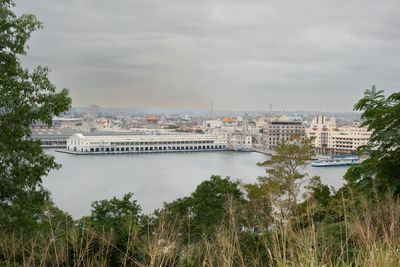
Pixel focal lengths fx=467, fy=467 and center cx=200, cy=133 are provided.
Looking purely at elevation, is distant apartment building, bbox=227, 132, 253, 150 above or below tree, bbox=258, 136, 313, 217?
below

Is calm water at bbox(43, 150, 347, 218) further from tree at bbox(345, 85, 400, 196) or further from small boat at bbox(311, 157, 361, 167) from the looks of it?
tree at bbox(345, 85, 400, 196)

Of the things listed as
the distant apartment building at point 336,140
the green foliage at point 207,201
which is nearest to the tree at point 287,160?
the green foliage at point 207,201

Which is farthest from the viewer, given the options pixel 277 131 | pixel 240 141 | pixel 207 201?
pixel 277 131

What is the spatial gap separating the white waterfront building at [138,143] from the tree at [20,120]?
82.2 ft

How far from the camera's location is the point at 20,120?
2.30 m

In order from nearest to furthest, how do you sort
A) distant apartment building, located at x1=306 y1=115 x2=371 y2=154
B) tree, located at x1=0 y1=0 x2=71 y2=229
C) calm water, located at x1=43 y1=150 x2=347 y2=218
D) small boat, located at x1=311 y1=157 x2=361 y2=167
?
1. tree, located at x1=0 y1=0 x2=71 y2=229
2. calm water, located at x1=43 y1=150 x2=347 y2=218
3. small boat, located at x1=311 y1=157 x2=361 y2=167
4. distant apartment building, located at x1=306 y1=115 x2=371 y2=154

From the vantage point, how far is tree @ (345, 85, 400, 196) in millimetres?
2283

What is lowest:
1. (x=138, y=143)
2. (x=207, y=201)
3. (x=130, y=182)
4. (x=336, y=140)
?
(x=130, y=182)

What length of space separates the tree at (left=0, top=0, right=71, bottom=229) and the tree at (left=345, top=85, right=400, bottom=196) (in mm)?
1583

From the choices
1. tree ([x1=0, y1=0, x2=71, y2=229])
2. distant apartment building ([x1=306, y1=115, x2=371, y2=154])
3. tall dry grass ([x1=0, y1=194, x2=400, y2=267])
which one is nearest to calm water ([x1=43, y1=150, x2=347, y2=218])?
tree ([x1=0, y1=0, x2=71, y2=229])

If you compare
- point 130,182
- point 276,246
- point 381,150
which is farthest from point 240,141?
point 276,246

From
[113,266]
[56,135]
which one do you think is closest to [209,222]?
[113,266]

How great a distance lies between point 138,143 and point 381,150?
2642 cm

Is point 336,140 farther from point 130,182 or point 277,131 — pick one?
point 130,182
